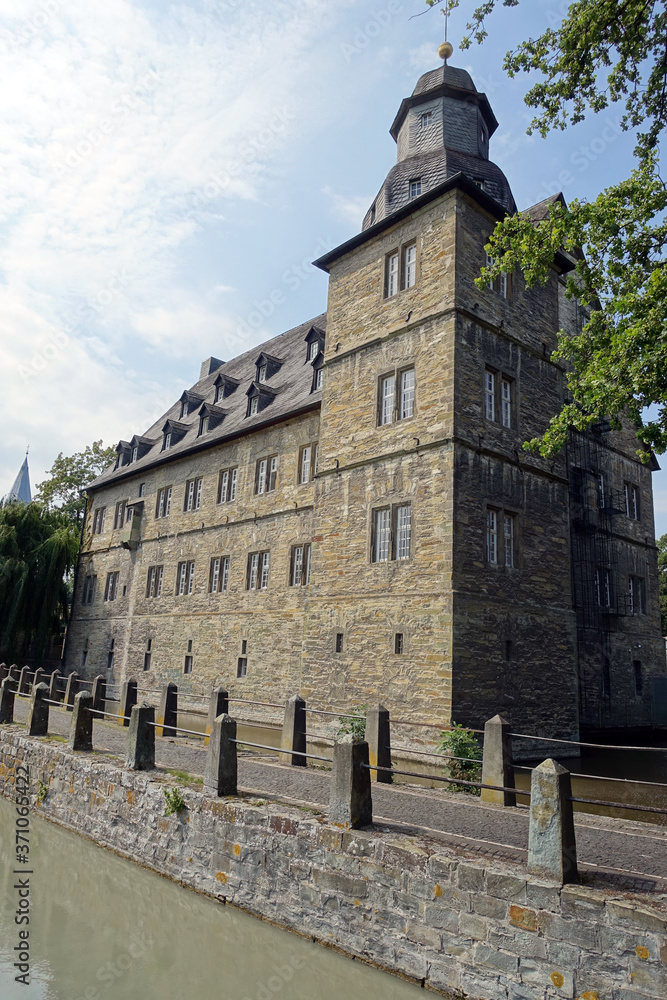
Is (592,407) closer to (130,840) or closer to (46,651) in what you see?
(130,840)

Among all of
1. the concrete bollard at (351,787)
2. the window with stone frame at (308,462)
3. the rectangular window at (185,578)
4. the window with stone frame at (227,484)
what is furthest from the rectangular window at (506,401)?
the rectangular window at (185,578)

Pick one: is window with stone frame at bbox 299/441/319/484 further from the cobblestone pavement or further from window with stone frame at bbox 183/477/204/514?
the cobblestone pavement

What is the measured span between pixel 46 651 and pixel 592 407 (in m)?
30.4

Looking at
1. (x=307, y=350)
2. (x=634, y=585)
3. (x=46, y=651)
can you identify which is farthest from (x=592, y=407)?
(x=46, y=651)

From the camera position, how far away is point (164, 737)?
13359mm

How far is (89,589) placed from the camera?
31.6m

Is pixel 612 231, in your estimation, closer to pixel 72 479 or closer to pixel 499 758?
pixel 499 758

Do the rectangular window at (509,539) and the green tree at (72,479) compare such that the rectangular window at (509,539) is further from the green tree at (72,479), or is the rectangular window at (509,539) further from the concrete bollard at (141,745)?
the green tree at (72,479)

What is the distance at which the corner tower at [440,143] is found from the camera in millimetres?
18469

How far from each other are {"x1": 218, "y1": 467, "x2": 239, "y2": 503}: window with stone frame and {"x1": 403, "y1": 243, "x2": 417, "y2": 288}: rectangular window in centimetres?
969

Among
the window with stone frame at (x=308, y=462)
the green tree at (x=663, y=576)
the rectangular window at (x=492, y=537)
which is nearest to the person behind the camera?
the rectangular window at (x=492, y=537)

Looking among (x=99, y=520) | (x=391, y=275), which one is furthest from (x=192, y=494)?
(x=391, y=275)

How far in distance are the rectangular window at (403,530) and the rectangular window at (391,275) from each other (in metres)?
5.80

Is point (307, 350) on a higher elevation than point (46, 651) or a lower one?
higher
